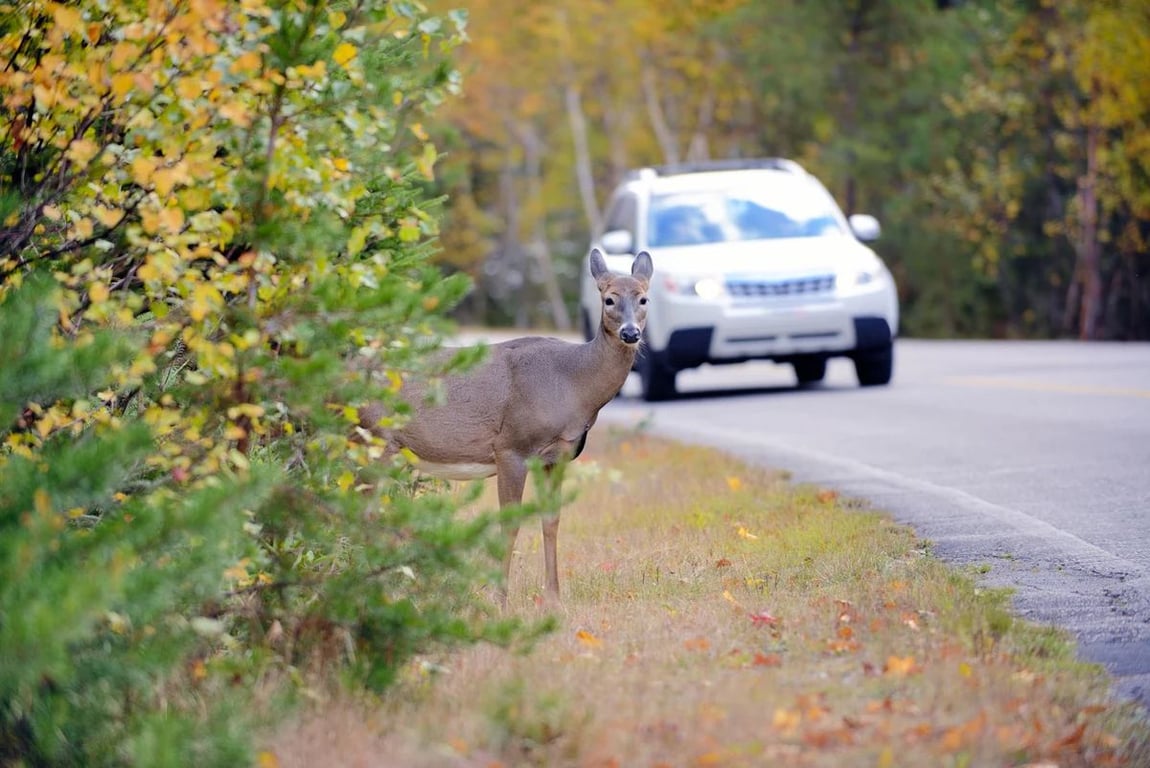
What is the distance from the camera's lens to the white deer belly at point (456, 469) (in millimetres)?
9227

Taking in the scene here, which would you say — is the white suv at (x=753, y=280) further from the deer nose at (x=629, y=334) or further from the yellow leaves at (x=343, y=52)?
the yellow leaves at (x=343, y=52)

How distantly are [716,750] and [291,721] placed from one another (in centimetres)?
143

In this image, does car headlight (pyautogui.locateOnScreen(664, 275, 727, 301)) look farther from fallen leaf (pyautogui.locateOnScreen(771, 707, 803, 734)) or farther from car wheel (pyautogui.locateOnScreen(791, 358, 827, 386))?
fallen leaf (pyautogui.locateOnScreen(771, 707, 803, 734))

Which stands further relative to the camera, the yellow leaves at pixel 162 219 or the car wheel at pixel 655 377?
the car wheel at pixel 655 377

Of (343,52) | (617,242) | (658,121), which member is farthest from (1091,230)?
(343,52)

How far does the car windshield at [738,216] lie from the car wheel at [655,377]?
1.24 metres

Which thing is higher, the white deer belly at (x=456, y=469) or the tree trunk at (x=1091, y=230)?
the white deer belly at (x=456, y=469)

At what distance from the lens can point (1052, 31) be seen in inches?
1342

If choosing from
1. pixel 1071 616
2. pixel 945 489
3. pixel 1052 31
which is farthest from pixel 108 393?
pixel 1052 31

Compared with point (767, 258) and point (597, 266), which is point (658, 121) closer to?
point (767, 258)

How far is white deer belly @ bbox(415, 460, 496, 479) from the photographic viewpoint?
9.23m

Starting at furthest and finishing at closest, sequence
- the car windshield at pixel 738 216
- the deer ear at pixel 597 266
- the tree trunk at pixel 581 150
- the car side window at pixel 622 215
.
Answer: the tree trunk at pixel 581 150, the car side window at pixel 622 215, the car windshield at pixel 738 216, the deer ear at pixel 597 266

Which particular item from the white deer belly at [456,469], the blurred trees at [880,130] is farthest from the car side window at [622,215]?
the white deer belly at [456,469]

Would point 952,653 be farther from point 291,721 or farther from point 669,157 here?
point 669,157
